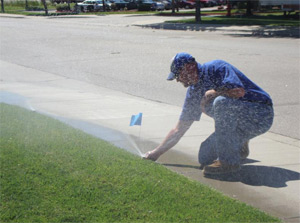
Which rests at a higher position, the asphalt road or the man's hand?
the man's hand

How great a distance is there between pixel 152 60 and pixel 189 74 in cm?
929

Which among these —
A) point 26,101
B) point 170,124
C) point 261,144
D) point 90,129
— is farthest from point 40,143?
point 26,101

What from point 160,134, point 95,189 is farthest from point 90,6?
point 95,189

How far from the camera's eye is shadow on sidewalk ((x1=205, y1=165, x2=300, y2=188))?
200 inches

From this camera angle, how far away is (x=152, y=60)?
1438cm

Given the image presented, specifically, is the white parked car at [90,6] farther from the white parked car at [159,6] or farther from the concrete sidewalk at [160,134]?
the concrete sidewalk at [160,134]

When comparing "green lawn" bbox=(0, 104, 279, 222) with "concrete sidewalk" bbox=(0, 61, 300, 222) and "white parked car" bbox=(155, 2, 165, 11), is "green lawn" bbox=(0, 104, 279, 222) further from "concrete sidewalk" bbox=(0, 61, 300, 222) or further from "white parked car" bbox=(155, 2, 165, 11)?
"white parked car" bbox=(155, 2, 165, 11)

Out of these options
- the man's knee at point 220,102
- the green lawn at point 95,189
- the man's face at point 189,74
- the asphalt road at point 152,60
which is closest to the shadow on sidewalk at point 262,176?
the green lawn at point 95,189

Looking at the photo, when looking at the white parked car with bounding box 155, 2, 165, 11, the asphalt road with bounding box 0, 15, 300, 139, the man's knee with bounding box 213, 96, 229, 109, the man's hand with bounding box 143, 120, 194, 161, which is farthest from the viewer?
the white parked car with bounding box 155, 2, 165, 11

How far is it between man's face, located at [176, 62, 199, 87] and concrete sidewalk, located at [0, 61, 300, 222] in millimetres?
915

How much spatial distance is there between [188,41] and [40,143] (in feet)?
48.1

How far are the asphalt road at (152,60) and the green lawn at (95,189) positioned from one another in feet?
9.08

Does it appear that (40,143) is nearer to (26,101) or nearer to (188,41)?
(26,101)

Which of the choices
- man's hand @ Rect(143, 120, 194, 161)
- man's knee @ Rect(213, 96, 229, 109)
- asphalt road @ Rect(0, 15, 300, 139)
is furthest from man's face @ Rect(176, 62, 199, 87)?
asphalt road @ Rect(0, 15, 300, 139)
